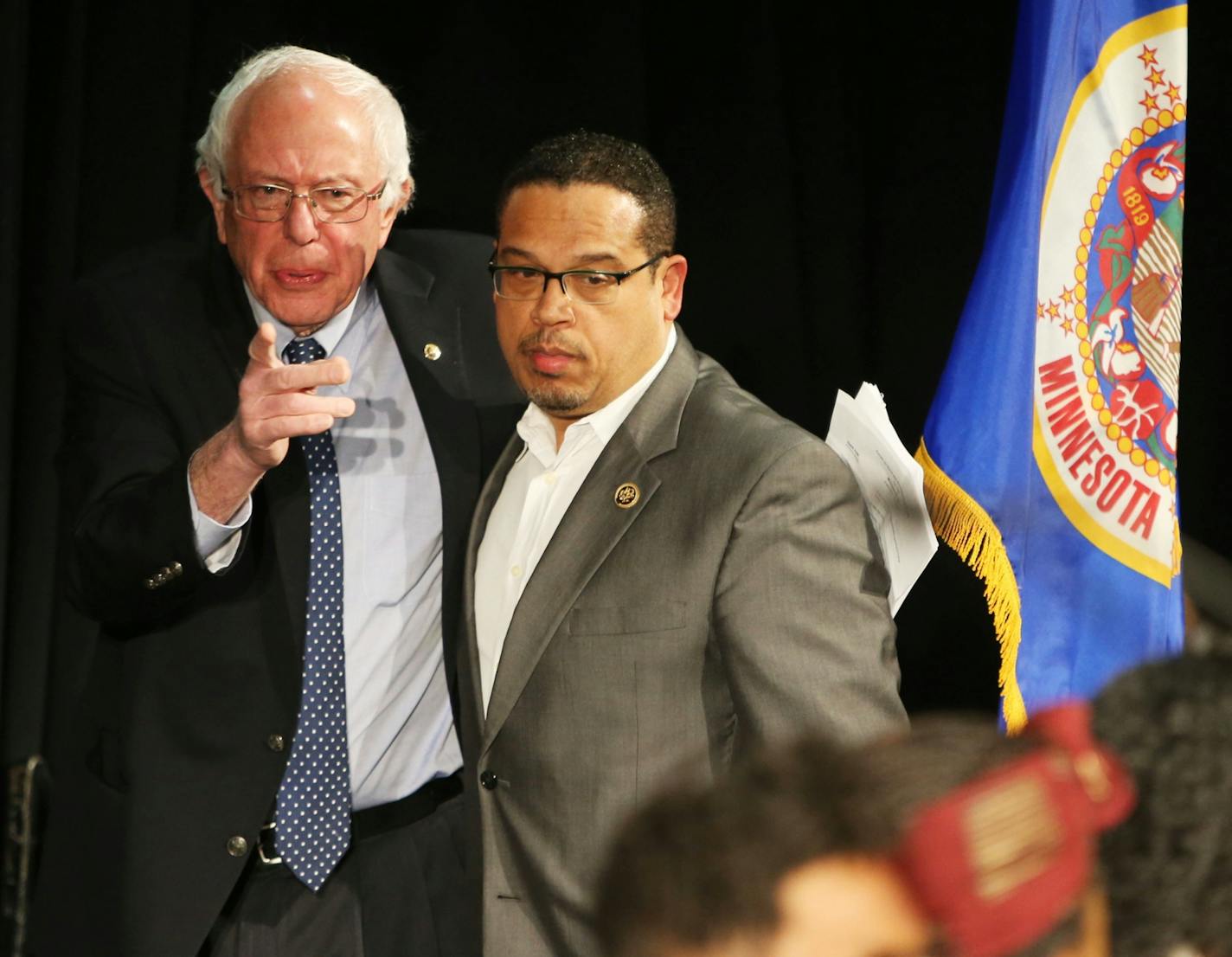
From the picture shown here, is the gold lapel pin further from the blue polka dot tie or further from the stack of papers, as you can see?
the blue polka dot tie

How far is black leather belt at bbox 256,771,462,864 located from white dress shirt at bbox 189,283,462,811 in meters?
0.01

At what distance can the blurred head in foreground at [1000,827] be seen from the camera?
25.9 inches

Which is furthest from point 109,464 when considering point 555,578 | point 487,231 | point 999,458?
point 999,458

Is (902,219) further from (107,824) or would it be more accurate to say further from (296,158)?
(107,824)

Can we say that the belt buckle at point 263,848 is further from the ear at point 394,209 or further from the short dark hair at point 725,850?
the short dark hair at point 725,850

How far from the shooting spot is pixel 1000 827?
68 cm

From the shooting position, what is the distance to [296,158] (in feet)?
7.18

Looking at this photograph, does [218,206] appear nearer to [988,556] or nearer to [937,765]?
[988,556]

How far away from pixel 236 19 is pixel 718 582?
1602mm

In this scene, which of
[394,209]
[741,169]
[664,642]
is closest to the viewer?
[664,642]

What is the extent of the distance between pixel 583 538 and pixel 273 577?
1.53ft

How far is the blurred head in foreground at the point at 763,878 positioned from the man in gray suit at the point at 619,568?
106 cm

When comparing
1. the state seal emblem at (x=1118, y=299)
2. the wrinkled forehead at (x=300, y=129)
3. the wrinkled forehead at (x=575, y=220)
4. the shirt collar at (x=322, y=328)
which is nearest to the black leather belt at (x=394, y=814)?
the shirt collar at (x=322, y=328)

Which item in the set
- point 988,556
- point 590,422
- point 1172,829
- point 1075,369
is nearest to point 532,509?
point 590,422
